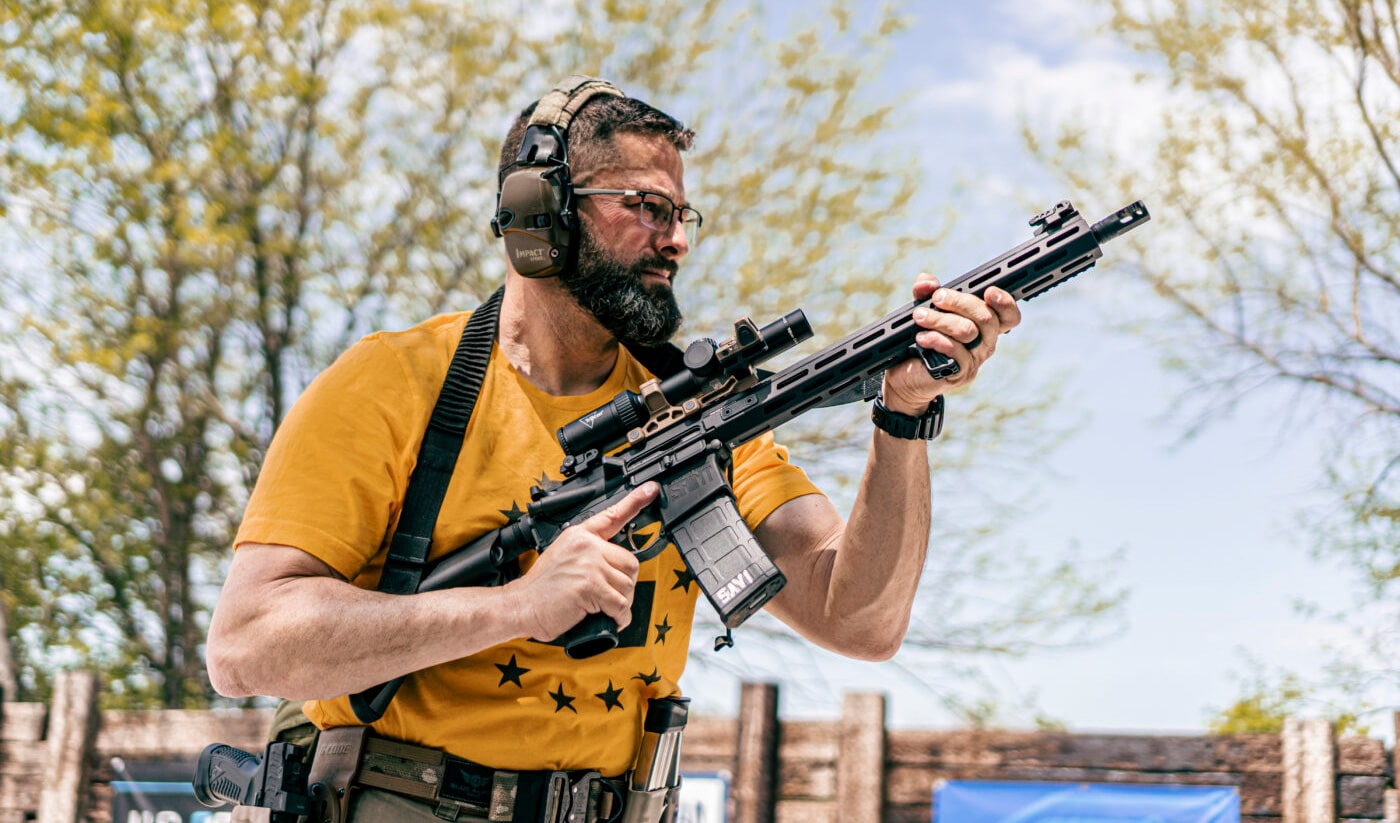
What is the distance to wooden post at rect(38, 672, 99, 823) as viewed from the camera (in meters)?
9.22

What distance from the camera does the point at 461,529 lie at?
2850mm

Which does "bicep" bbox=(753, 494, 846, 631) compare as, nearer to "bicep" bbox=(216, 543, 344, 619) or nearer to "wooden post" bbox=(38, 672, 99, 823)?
"bicep" bbox=(216, 543, 344, 619)

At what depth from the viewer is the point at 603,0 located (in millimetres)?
12734

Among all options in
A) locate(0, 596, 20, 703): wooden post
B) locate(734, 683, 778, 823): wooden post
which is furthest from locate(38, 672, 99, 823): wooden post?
locate(734, 683, 778, 823): wooden post

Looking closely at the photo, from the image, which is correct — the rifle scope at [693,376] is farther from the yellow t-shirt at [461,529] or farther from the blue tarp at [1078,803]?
the blue tarp at [1078,803]

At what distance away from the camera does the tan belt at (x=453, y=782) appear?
2.70 metres

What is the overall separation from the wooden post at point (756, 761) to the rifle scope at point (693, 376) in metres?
4.95

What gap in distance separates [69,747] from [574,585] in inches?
328

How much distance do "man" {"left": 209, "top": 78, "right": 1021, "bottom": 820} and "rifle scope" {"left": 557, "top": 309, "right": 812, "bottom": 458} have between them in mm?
104

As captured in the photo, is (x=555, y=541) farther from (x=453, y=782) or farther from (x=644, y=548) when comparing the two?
(x=453, y=782)

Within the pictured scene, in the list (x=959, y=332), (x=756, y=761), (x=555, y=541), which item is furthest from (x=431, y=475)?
(x=756, y=761)

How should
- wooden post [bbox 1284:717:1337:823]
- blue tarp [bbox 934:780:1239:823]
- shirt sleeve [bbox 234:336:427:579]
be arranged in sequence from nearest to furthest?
shirt sleeve [bbox 234:336:427:579], wooden post [bbox 1284:717:1337:823], blue tarp [bbox 934:780:1239:823]

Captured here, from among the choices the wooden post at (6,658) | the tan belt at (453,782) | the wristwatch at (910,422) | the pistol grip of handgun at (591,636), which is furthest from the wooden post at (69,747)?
the wristwatch at (910,422)

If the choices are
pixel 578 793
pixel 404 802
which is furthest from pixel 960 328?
pixel 404 802
